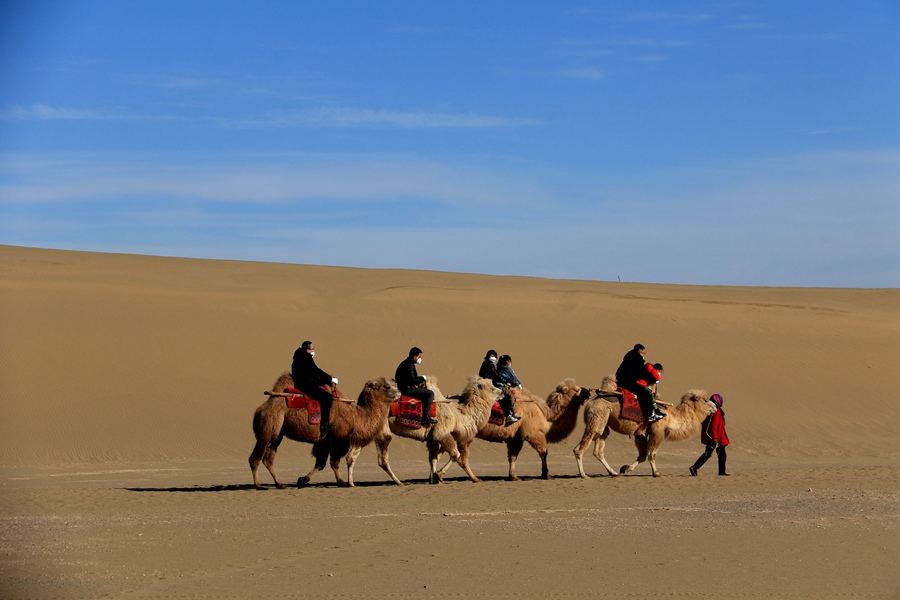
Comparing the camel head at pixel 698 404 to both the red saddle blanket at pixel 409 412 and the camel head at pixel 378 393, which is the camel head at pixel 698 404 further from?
the camel head at pixel 378 393

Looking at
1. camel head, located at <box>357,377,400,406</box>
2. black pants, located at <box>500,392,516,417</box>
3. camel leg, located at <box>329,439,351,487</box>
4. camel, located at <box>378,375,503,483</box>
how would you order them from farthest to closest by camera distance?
black pants, located at <box>500,392,516,417</box>, camel, located at <box>378,375,503,483</box>, camel head, located at <box>357,377,400,406</box>, camel leg, located at <box>329,439,351,487</box>

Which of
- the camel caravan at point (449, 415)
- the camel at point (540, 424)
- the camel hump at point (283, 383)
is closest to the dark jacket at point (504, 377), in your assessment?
the camel caravan at point (449, 415)

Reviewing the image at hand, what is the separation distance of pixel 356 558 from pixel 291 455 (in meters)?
12.1

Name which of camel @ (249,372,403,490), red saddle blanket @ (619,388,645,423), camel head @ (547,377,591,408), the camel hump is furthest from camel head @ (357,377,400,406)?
red saddle blanket @ (619,388,645,423)

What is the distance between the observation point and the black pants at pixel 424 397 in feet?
52.1

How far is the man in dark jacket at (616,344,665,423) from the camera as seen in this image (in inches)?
658

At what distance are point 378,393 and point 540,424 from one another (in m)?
2.64

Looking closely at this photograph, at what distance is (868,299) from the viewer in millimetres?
45875

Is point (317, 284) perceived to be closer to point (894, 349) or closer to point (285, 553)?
point (894, 349)

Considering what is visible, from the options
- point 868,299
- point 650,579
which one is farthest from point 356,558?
point 868,299

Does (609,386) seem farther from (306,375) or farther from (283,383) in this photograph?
(283,383)

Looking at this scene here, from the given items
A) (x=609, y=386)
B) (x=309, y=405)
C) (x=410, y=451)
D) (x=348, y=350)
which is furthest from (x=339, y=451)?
(x=348, y=350)

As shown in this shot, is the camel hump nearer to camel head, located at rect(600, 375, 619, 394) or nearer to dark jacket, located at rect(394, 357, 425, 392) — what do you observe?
dark jacket, located at rect(394, 357, 425, 392)

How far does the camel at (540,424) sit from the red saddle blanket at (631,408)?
59cm
